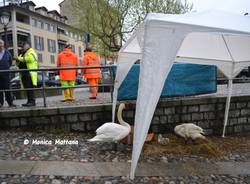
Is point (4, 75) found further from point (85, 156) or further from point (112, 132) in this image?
point (112, 132)

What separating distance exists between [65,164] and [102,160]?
2.13 ft

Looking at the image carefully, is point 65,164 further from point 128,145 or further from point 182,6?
point 182,6

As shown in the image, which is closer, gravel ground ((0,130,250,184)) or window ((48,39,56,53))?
gravel ground ((0,130,250,184))

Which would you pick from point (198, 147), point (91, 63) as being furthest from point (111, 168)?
point (91, 63)

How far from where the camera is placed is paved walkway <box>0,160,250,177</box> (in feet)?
15.0

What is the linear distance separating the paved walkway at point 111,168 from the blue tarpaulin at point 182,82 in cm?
256

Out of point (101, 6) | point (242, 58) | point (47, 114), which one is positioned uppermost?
point (101, 6)

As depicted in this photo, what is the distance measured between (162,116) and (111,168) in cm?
271

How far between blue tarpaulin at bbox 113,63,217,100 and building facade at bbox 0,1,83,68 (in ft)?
108

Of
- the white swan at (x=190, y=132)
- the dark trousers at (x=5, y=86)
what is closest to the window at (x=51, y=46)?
the dark trousers at (x=5, y=86)

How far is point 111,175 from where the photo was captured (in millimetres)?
4516

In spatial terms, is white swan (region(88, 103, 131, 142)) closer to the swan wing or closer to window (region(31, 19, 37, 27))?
the swan wing

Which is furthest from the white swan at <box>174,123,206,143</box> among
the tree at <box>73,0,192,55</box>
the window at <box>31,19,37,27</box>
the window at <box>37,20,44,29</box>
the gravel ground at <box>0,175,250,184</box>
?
the window at <box>37,20,44,29</box>

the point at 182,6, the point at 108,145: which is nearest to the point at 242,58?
the point at 108,145
